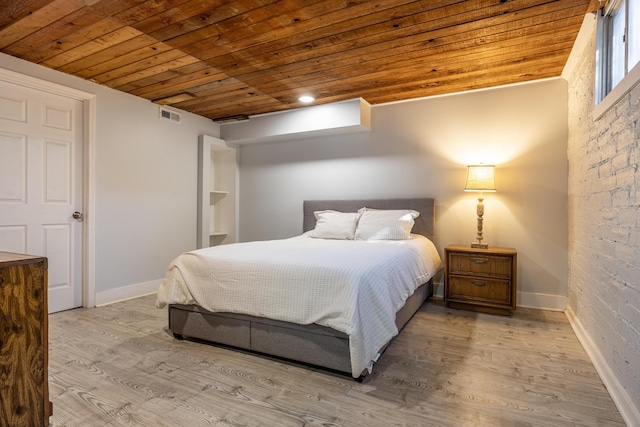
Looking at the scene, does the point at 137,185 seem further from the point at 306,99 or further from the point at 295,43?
the point at 295,43

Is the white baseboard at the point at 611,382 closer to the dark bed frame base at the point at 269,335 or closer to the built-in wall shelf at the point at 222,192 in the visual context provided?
the dark bed frame base at the point at 269,335

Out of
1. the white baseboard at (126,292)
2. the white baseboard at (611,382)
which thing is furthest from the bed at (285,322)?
the white baseboard at (126,292)

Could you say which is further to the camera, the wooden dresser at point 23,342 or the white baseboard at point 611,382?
A: the white baseboard at point 611,382

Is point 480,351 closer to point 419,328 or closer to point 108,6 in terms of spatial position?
point 419,328

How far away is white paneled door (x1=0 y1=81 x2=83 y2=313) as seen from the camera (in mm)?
2859

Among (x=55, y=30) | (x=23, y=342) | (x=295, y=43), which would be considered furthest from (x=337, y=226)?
(x=55, y=30)

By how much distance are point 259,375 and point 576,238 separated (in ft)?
9.08

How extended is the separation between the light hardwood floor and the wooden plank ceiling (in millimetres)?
2240

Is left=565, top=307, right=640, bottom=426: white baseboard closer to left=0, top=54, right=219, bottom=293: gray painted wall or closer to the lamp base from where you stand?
the lamp base

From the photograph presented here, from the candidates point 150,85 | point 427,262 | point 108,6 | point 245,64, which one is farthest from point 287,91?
point 427,262

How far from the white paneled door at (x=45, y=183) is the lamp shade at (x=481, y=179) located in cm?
389

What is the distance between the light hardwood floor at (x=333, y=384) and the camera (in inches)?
62.7

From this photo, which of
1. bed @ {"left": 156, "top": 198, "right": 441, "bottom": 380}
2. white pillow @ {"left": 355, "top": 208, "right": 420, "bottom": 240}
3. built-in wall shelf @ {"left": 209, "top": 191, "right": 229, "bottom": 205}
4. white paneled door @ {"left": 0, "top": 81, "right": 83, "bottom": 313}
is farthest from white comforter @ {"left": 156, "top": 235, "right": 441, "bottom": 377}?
built-in wall shelf @ {"left": 209, "top": 191, "right": 229, "bottom": 205}

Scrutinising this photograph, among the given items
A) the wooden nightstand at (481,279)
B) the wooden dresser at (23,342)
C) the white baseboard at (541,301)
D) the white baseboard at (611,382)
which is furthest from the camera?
the white baseboard at (541,301)
